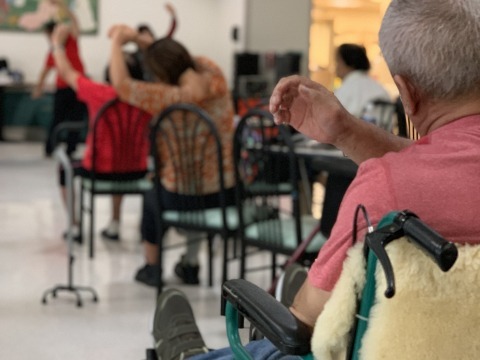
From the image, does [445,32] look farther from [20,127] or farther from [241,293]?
[20,127]

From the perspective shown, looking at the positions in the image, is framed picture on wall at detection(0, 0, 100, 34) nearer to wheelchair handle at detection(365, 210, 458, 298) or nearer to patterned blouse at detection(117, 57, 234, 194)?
patterned blouse at detection(117, 57, 234, 194)

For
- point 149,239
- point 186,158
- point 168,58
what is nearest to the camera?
point 186,158

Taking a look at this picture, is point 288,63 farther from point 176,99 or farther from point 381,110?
point 176,99

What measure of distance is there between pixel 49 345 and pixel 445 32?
223cm

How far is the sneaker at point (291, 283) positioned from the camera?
2.16 metres

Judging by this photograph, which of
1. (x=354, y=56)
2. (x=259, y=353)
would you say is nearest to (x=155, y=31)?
(x=354, y=56)

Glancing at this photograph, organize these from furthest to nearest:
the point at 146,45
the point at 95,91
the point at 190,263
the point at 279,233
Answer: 1. the point at 95,91
2. the point at 146,45
3. the point at 190,263
4. the point at 279,233

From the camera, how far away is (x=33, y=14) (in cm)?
1041

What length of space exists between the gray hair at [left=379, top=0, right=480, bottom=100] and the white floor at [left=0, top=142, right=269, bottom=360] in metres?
1.28

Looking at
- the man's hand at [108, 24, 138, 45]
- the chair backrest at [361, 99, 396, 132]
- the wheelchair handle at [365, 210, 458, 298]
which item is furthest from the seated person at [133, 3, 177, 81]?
the wheelchair handle at [365, 210, 458, 298]

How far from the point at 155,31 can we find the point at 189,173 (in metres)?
7.52

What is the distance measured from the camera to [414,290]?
113 cm

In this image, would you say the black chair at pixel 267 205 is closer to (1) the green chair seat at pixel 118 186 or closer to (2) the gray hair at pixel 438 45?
(1) the green chair seat at pixel 118 186

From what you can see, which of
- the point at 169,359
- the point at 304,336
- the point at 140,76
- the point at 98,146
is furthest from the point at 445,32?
the point at 140,76
